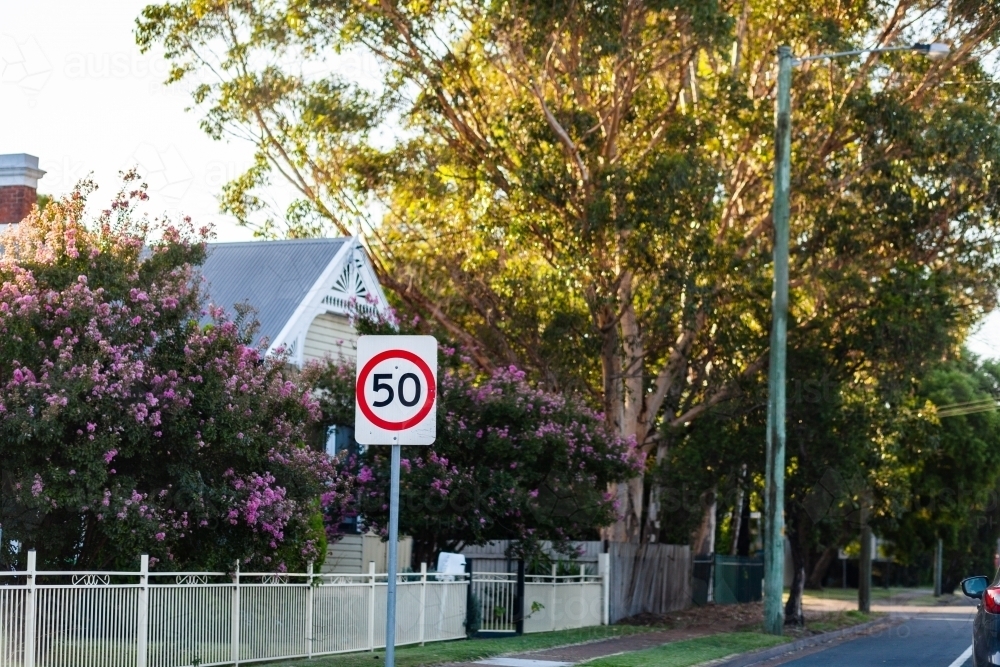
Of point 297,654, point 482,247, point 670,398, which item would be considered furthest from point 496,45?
point 297,654

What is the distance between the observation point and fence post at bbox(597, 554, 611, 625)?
27.9 metres

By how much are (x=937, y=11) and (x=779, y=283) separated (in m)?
9.76

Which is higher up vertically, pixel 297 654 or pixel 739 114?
pixel 739 114

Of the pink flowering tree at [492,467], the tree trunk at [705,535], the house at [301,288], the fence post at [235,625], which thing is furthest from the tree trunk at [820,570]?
the fence post at [235,625]

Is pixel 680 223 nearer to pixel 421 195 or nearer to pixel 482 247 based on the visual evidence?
pixel 482 247

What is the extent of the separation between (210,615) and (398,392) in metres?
6.03

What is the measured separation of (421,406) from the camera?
33.8 feet

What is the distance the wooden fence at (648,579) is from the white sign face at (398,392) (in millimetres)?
18992

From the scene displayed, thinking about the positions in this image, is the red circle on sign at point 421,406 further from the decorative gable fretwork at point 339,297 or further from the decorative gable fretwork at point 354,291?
the decorative gable fretwork at point 354,291

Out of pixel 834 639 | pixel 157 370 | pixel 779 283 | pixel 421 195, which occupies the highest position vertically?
pixel 421 195

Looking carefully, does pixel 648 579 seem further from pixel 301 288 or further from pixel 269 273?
pixel 269 273

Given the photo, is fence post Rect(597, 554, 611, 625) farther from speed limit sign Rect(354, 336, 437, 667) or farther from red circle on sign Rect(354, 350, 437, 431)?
red circle on sign Rect(354, 350, 437, 431)

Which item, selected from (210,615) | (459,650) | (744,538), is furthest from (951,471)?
(210,615)

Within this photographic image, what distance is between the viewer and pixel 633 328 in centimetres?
3152
